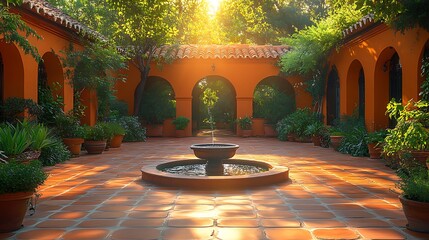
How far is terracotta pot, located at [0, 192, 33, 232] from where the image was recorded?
442 centimetres

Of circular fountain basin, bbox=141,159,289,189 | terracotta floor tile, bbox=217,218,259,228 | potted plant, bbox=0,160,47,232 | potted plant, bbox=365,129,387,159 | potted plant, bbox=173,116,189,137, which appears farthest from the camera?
potted plant, bbox=173,116,189,137

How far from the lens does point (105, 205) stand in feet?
18.7

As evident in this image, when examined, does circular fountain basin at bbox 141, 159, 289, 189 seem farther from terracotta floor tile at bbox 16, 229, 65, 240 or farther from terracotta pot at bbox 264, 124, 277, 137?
terracotta pot at bbox 264, 124, 277, 137

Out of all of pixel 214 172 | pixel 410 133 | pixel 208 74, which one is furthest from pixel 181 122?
pixel 410 133

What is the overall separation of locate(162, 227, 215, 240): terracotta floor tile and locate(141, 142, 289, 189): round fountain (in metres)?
2.30

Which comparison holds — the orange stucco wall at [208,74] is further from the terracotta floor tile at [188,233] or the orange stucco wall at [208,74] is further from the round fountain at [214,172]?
the terracotta floor tile at [188,233]

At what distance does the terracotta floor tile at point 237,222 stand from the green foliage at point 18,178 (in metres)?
2.04

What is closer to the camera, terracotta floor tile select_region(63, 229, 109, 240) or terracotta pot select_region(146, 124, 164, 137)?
terracotta floor tile select_region(63, 229, 109, 240)

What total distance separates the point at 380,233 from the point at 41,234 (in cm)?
345

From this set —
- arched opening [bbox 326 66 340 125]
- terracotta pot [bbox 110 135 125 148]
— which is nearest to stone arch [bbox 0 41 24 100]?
terracotta pot [bbox 110 135 125 148]

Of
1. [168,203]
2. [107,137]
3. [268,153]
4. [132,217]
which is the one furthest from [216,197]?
[107,137]

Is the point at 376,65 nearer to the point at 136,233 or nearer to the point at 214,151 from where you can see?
the point at 214,151

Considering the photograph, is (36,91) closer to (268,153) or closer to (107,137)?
(107,137)

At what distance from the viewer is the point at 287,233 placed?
441 cm
